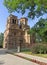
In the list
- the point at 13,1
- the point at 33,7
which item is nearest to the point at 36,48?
the point at 33,7

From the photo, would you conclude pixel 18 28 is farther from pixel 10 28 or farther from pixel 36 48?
pixel 36 48

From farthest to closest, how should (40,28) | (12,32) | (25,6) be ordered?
(12,32) → (40,28) → (25,6)

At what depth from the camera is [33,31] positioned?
35406mm

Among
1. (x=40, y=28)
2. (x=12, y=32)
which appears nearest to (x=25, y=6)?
(x=40, y=28)

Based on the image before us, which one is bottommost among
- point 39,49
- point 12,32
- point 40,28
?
point 39,49

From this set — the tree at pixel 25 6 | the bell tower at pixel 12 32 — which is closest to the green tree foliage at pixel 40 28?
the tree at pixel 25 6

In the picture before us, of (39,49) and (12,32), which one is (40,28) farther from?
(12,32)

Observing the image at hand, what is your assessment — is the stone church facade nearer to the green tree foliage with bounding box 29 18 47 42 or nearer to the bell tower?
the bell tower

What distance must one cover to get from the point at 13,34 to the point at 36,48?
141 feet

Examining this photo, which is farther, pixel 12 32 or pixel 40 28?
pixel 12 32

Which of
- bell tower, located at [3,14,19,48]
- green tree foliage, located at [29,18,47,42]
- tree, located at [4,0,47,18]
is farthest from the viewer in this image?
bell tower, located at [3,14,19,48]

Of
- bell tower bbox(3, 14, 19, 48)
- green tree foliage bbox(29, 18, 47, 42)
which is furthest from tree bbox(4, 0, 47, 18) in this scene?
bell tower bbox(3, 14, 19, 48)

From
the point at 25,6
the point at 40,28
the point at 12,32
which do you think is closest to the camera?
the point at 25,6

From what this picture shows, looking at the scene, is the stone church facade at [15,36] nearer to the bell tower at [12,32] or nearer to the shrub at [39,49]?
the bell tower at [12,32]
